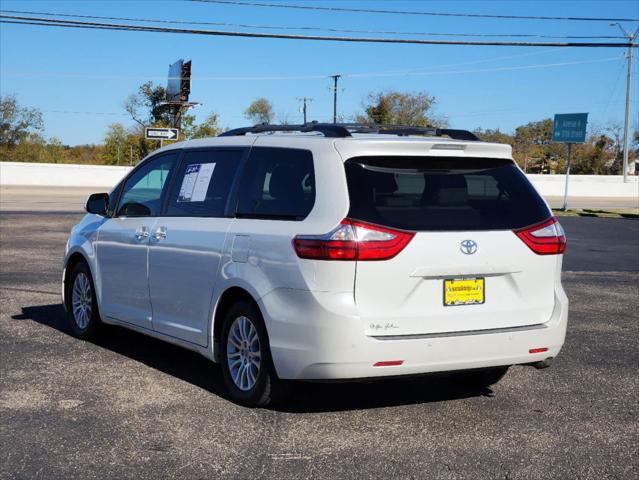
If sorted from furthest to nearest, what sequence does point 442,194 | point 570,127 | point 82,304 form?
1. point 570,127
2. point 82,304
3. point 442,194

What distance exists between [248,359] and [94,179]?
53.4 m

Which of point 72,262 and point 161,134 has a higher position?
point 161,134

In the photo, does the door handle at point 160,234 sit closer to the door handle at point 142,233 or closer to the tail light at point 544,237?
the door handle at point 142,233

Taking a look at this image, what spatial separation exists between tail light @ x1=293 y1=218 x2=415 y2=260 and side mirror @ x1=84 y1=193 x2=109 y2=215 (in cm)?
329

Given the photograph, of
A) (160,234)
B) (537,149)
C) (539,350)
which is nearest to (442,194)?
(539,350)

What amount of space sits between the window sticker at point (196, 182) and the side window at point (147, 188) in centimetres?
29

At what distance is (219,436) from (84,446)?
77cm

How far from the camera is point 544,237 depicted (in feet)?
19.0

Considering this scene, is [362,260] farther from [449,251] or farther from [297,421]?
[297,421]

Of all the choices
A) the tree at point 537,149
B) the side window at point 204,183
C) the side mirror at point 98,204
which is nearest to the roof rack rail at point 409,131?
the side window at point 204,183

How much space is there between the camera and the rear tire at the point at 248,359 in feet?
18.7

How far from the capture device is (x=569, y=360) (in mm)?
7727

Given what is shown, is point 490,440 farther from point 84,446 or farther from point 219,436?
point 84,446

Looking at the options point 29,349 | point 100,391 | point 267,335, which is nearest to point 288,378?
point 267,335
